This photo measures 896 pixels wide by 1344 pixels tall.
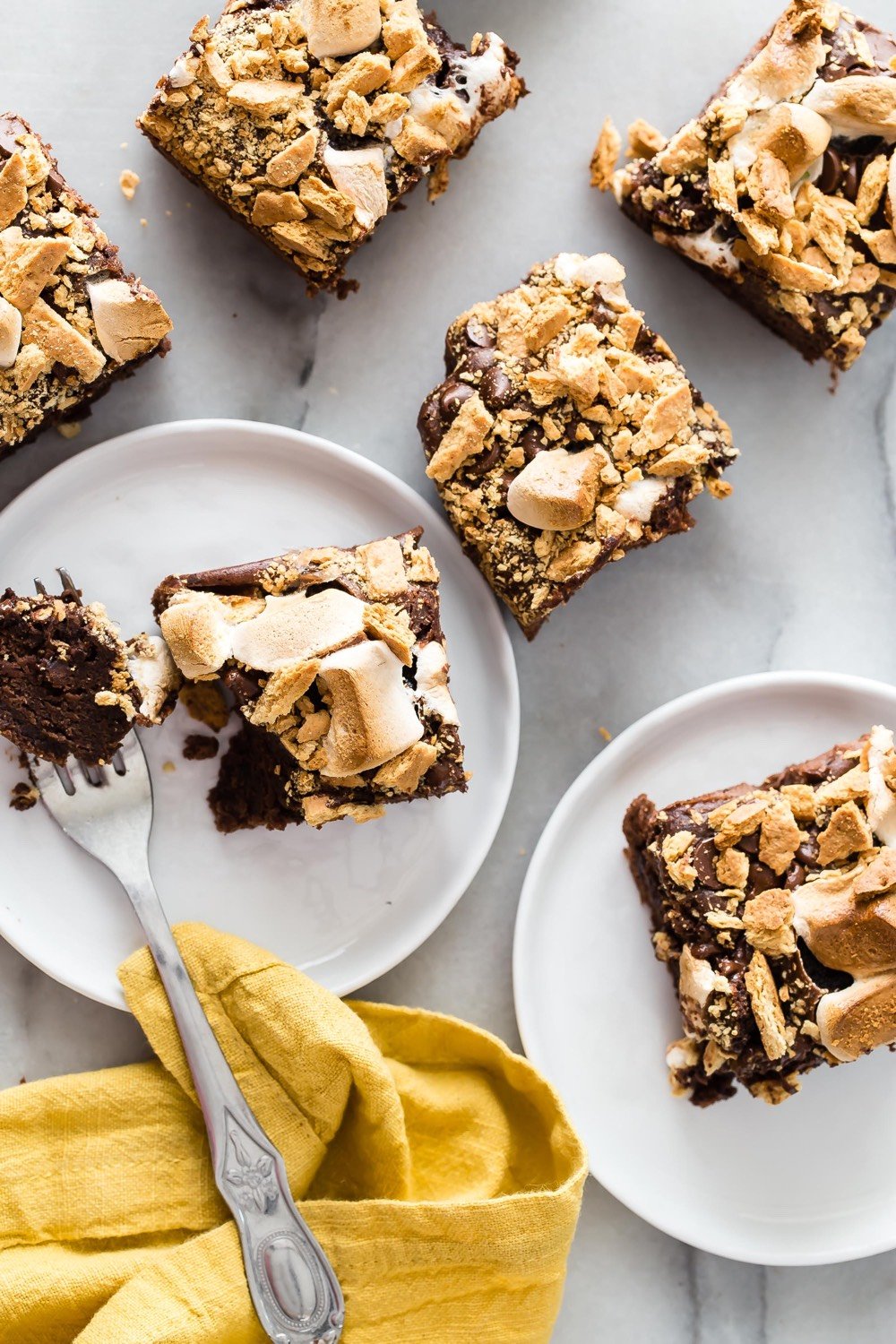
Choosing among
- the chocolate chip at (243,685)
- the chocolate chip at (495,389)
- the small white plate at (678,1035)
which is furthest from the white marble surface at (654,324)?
the chocolate chip at (243,685)

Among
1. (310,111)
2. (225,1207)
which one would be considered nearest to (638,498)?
(310,111)

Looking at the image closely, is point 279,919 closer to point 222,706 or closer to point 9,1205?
point 222,706

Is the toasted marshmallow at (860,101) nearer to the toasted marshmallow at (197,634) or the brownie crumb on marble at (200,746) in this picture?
the toasted marshmallow at (197,634)

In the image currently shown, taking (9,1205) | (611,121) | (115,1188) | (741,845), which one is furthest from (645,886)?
(611,121)

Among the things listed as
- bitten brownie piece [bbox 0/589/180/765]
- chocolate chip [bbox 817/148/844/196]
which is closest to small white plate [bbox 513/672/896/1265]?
bitten brownie piece [bbox 0/589/180/765]

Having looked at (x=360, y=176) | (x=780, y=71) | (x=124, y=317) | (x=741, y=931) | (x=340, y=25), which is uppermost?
(x=780, y=71)

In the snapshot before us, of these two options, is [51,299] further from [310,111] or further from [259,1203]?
[259,1203]
